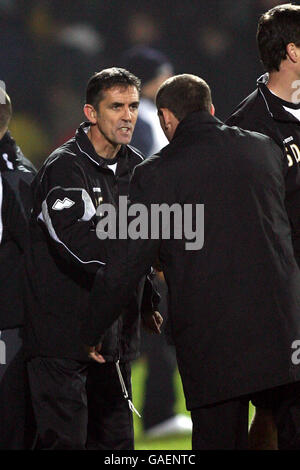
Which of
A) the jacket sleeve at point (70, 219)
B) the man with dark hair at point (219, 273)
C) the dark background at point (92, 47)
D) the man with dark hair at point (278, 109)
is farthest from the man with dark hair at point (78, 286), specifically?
the dark background at point (92, 47)

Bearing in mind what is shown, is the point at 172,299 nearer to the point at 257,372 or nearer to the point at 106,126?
the point at 257,372

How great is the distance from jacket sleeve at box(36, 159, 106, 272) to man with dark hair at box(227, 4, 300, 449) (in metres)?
0.53

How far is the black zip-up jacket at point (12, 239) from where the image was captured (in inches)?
129

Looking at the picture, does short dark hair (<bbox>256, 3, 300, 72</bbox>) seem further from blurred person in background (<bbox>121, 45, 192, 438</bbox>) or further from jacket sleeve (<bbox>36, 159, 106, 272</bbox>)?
blurred person in background (<bbox>121, 45, 192, 438</bbox>)

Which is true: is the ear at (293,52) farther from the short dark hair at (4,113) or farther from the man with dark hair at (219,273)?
the short dark hair at (4,113)

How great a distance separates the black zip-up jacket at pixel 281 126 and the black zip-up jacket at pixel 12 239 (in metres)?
0.76

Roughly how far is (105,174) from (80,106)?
7.53 feet

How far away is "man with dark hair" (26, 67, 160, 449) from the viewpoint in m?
3.06

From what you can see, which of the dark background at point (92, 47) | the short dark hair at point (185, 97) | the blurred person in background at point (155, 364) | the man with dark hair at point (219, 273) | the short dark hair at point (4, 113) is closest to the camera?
the man with dark hair at point (219, 273)

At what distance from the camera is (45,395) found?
3.12 m

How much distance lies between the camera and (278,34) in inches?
122

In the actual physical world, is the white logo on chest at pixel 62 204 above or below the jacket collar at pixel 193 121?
below

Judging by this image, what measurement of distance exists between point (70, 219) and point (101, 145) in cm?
36

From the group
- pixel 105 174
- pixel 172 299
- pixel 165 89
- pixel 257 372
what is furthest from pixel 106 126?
pixel 257 372
